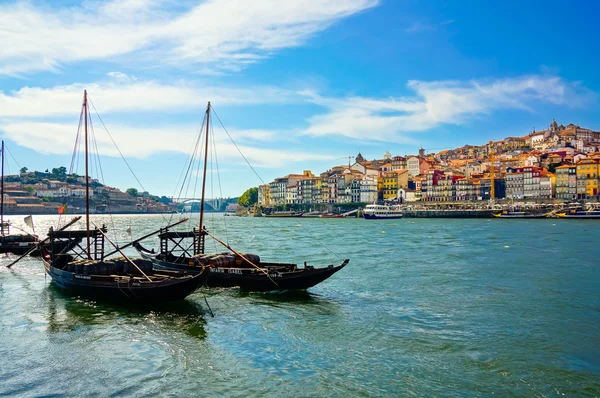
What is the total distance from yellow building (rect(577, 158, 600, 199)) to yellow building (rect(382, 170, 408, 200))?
46.4m

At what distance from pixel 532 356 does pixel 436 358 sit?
252cm

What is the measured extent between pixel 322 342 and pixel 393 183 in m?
133

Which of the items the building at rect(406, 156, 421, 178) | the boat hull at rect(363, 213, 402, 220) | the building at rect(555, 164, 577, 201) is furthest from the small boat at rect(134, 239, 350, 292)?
the building at rect(406, 156, 421, 178)

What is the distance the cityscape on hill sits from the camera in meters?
115

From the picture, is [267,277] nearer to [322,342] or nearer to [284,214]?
[322,342]

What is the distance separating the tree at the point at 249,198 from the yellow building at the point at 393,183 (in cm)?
5784

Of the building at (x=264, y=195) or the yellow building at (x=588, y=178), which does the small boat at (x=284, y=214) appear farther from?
the yellow building at (x=588, y=178)

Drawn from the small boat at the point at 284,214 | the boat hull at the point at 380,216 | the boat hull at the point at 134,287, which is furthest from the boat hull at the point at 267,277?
the small boat at the point at 284,214

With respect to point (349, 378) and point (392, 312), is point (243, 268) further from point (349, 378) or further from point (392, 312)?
point (349, 378)

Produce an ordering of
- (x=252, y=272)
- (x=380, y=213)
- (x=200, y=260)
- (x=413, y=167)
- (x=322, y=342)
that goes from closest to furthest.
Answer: (x=322, y=342) → (x=252, y=272) → (x=200, y=260) → (x=380, y=213) → (x=413, y=167)

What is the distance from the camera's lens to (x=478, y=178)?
135m

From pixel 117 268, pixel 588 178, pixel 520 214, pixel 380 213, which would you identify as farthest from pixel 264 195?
pixel 117 268

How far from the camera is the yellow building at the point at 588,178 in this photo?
108750 mm

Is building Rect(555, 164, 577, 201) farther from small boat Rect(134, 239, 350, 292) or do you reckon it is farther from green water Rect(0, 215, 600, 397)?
small boat Rect(134, 239, 350, 292)
